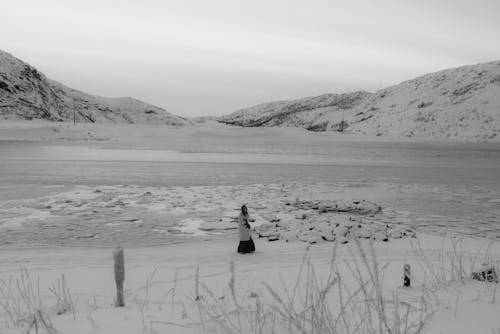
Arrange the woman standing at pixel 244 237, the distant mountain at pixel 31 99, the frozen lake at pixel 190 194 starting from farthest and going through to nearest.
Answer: the distant mountain at pixel 31 99 → the frozen lake at pixel 190 194 → the woman standing at pixel 244 237

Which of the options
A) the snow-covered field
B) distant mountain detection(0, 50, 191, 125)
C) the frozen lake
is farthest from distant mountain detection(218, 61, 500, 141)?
distant mountain detection(0, 50, 191, 125)

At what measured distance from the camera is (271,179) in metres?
21.9

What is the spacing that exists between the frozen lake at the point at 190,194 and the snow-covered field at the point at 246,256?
74 mm

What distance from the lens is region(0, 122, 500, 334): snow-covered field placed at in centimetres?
409

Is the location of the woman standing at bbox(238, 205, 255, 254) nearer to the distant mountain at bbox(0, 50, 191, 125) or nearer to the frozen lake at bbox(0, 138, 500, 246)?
the frozen lake at bbox(0, 138, 500, 246)

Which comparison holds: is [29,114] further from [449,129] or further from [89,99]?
[449,129]

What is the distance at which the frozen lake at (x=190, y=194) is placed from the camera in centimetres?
1172

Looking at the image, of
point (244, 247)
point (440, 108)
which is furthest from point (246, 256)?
point (440, 108)

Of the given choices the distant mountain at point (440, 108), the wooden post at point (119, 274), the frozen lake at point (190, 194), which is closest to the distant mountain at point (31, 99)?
the distant mountain at point (440, 108)

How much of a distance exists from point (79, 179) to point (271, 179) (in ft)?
27.8

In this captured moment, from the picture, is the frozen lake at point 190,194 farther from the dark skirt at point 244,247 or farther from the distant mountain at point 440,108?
the distant mountain at point 440,108

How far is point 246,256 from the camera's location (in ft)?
30.7

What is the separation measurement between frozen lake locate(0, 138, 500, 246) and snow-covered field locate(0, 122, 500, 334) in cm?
7

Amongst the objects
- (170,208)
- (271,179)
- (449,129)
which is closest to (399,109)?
(449,129)
